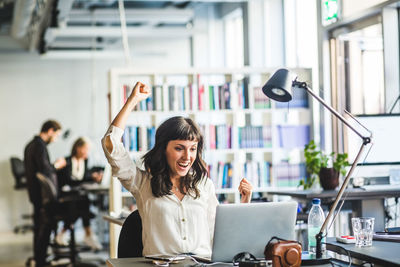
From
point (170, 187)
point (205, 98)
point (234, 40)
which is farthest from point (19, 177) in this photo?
point (170, 187)

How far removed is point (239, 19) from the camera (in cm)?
1062

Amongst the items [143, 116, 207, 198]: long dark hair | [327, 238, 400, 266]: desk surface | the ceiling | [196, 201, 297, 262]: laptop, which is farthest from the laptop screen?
the ceiling

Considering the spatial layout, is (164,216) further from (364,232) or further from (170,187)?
(364,232)

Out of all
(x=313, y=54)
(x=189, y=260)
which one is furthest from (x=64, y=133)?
(x=189, y=260)

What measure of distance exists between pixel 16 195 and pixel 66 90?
2175 mm

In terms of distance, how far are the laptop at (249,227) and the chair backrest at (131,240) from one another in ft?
2.16

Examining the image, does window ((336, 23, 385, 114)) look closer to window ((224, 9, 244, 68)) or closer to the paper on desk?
the paper on desk

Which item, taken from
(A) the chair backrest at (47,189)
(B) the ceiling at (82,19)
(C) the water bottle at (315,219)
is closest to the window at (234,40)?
(B) the ceiling at (82,19)

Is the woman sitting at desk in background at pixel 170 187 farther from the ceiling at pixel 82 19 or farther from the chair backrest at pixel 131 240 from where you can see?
the ceiling at pixel 82 19

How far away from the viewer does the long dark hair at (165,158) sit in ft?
9.87

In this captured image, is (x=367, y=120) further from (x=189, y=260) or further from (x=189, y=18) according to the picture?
(x=189, y=18)

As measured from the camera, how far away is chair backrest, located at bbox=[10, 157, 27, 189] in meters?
11.1

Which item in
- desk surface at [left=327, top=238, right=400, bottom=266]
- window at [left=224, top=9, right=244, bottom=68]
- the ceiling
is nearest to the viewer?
desk surface at [left=327, top=238, right=400, bottom=266]

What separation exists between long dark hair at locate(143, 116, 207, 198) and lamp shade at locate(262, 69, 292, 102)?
0.49 meters
